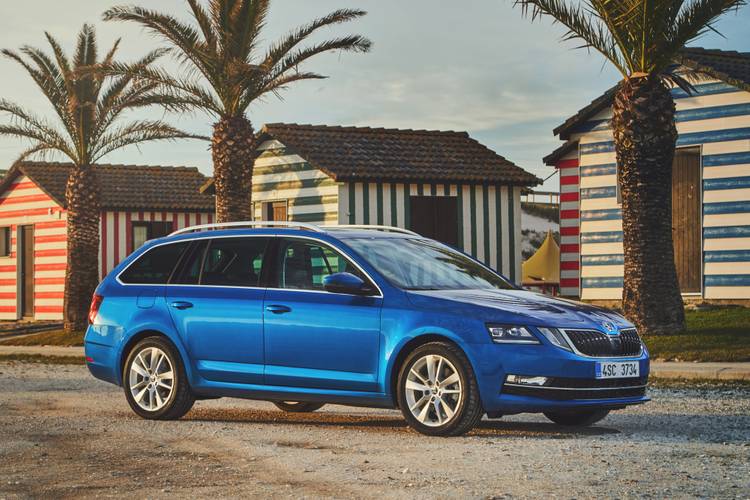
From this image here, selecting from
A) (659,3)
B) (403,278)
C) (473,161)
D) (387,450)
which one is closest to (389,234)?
(403,278)

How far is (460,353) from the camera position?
9.43 metres

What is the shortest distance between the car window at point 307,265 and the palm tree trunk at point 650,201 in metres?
8.90

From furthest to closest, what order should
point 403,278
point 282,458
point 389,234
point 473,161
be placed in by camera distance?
point 473,161
point 389,234
point 403,278
point 282,458

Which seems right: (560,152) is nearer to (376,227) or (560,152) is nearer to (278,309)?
(376,227)

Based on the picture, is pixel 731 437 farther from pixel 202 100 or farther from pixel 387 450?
pixel 202 100

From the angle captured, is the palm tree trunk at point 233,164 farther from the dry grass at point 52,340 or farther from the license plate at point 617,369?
the license plate at point 617,369

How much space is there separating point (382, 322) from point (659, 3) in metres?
9.75

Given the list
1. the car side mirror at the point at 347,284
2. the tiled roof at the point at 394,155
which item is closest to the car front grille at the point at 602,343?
the car side mirror at the point at 347,284

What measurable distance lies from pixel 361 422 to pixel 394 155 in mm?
17295

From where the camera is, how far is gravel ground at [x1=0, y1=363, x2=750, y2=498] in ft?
24.0

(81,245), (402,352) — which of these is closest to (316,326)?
(402,352)

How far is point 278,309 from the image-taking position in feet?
34.3

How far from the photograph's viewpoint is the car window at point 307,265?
10344 mm

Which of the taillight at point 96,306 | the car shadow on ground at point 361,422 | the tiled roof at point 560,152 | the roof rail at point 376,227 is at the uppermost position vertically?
the tiled roof at point 560,152
